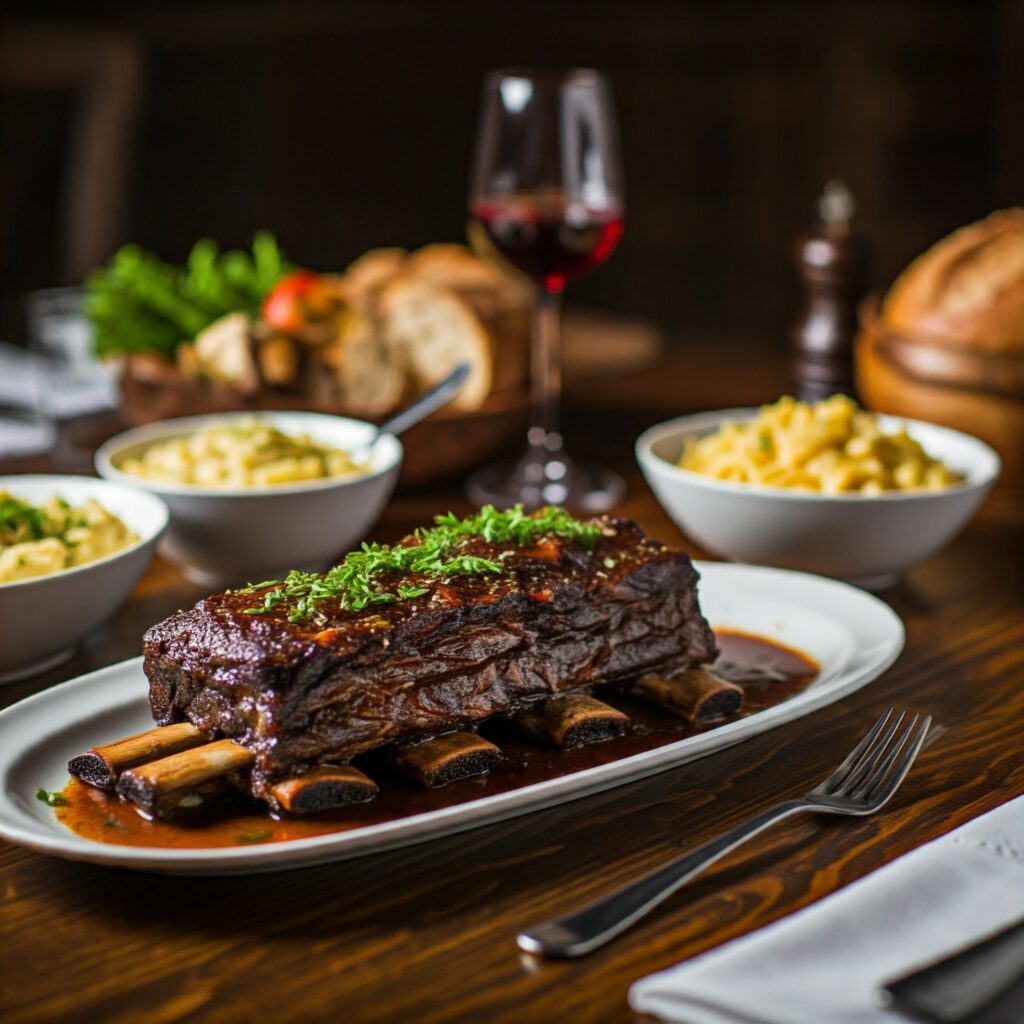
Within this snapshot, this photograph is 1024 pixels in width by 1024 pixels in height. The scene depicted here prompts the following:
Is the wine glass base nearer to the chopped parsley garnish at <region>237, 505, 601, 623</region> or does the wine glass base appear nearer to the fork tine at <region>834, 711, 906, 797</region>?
the chopped parsley garnish at <region>237, 505, 601, 623</region>

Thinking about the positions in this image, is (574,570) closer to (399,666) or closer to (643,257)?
(399,666)

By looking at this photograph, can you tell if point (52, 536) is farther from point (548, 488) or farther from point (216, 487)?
point (548, 488)

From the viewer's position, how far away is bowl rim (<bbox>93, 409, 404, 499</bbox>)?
2.10m

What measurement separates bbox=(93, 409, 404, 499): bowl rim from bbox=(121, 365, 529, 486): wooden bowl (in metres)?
0.02

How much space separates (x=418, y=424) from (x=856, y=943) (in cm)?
161

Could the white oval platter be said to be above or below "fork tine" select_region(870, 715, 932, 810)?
above

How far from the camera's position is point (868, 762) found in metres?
1.51

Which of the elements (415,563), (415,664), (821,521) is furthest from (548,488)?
(415,664)

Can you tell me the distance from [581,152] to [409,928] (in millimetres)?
1780

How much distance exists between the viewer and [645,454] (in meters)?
2.31

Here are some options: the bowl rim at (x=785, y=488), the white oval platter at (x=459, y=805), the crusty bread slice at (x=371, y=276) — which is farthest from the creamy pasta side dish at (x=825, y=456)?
the crusty bread slice at (x=371, y=276)

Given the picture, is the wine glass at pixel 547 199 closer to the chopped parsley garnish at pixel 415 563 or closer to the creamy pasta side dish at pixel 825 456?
the creamy pasta side dish at pixel 825 456

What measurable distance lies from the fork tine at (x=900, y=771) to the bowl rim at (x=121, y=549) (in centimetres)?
103

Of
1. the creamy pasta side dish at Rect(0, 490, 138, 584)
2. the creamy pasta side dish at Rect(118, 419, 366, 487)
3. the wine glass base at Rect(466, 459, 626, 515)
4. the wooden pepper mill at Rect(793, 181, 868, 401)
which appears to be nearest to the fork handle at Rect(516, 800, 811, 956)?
the creamy pasta side dish at Rect(0, 490, 138, 584)
